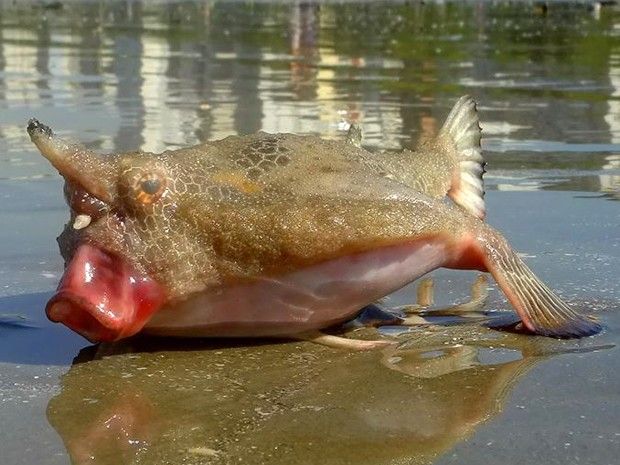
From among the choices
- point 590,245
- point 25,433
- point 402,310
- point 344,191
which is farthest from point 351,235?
point 590,245

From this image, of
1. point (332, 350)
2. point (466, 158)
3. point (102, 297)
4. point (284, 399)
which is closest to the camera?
point (284, 399)

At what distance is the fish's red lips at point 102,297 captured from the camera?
3361 millimetres

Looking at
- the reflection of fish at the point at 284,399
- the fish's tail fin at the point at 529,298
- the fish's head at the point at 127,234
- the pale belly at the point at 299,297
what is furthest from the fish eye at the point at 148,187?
the fish's tail fin at the point at 529,298

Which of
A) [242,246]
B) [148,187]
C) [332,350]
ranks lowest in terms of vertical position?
[332,350]

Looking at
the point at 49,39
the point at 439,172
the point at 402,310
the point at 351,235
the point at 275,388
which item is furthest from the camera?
the point at 49,39

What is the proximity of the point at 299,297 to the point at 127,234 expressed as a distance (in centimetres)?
53

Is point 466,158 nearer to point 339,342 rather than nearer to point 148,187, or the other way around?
point 339,342

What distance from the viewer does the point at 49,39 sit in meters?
18.3

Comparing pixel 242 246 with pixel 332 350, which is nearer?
pixel 242 246

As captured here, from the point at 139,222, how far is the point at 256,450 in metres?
1.01

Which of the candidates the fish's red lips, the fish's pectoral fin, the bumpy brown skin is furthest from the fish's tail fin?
the fish's red lips

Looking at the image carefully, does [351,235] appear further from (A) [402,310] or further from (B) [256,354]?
(A) [402,310]

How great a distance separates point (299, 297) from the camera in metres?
3.58

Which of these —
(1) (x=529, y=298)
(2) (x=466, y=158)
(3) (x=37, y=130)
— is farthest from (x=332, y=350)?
(2) (x=466, y=158)
